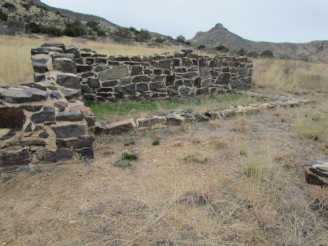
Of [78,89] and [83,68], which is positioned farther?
[83,68]

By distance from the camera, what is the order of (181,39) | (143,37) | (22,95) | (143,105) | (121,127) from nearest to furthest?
(22,95) < (121,127) < (143,105) < (143,37) < (181,39)

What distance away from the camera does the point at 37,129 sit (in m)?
3.66

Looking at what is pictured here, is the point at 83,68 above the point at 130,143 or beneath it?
above

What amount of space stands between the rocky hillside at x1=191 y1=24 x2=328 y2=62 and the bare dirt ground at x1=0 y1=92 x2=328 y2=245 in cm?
3104

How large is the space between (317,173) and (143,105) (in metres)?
5.03

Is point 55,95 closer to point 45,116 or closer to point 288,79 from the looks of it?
point 45,116

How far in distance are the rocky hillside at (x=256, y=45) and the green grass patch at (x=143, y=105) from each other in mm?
25929

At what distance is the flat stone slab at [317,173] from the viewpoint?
340 centimetres

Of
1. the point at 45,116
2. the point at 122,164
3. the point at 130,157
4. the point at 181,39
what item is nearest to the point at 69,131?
the point at 45,116

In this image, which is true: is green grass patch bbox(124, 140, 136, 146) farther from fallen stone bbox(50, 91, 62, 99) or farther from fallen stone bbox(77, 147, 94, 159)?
fallen stone bbox(50, 91, 62, 99)

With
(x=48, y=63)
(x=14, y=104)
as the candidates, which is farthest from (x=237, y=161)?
(x=48, y=63)

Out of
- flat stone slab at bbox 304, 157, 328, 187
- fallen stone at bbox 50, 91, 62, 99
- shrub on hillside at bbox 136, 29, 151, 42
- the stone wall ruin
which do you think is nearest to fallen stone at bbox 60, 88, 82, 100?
the stone wall ruin

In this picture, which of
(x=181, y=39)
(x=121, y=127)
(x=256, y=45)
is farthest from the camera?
(x=256, y=45)

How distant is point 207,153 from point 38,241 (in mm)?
2543
